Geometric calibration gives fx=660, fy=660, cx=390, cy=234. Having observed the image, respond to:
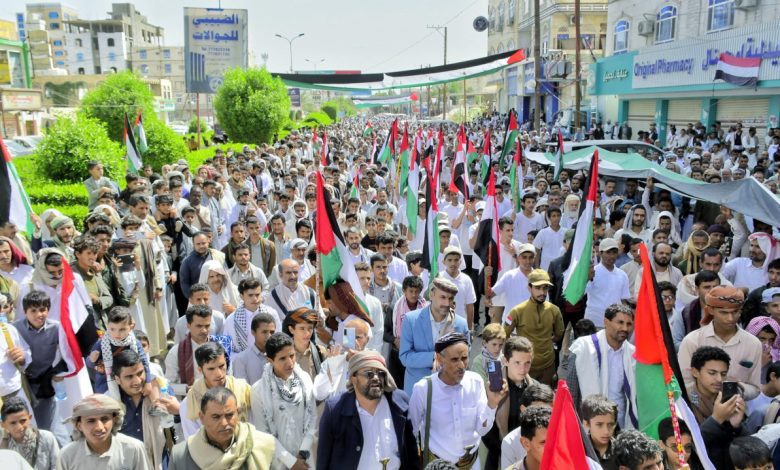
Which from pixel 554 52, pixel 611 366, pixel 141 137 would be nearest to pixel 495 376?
pixel 611 366

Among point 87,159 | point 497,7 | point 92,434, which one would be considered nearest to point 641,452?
point 92,434

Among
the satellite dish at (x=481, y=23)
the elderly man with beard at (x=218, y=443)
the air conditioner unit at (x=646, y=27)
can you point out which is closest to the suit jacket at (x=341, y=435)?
the elderly man with beard at (x=218, y=443)

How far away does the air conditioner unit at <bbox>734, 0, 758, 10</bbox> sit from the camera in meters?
19.1

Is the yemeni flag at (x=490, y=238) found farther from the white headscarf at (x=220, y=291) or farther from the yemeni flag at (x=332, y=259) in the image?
the white headscarf at (x=220, y=291)

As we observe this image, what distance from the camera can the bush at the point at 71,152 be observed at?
11.9 meters

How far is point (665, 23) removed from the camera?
2495 cm

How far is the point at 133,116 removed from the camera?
Result: 1691 centimetres

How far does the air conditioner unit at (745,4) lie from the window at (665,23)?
4.84m

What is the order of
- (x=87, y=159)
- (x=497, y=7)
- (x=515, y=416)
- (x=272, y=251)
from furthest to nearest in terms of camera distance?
1. (x=497, y=7)
2. (x=87, y=159)
3. (x=272, y=251)
4. (x=515, y=416)

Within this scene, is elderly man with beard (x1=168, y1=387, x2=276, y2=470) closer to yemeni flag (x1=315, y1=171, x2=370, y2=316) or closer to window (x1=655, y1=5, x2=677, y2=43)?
yemeni flag (x1=315, y1=171, x2=370, y2=316)

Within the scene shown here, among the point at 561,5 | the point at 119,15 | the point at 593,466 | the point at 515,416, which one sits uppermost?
the point at 119,15

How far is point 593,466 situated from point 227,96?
23.2m

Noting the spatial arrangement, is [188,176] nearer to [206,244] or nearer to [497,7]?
[206,244]

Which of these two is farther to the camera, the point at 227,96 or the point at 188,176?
the point at 227,96
